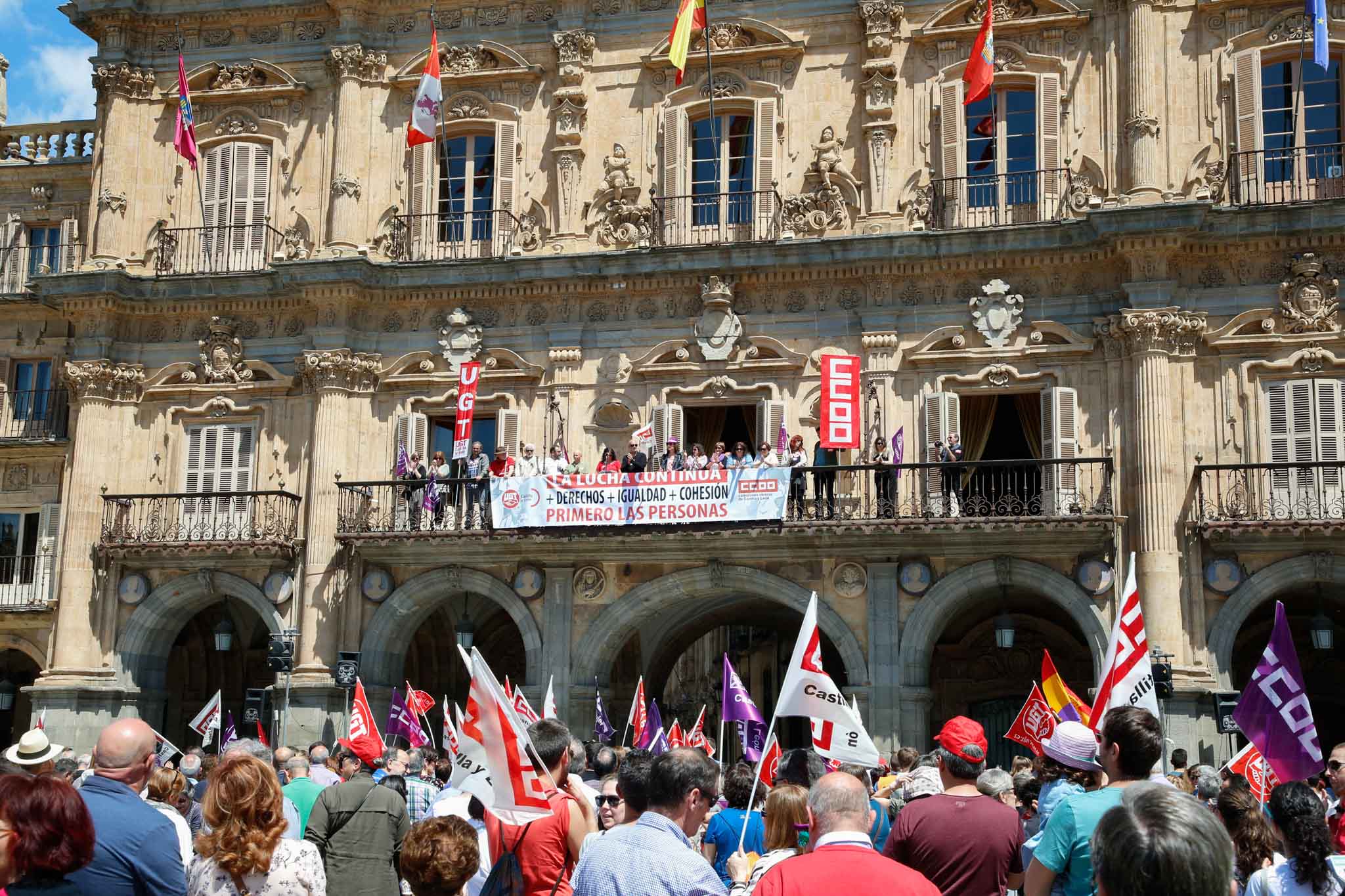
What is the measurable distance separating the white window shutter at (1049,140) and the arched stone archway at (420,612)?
36.6ft

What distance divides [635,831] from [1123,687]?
6.85 m

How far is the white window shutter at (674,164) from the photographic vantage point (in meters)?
26.8

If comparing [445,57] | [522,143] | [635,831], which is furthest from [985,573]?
[635,831]

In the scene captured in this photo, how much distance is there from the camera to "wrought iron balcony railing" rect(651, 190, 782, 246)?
26.4 meters

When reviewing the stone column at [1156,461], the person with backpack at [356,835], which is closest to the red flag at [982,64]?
the stone column at [1156,461]

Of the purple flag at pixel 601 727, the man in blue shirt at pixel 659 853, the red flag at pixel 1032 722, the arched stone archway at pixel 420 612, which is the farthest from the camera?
the arched stone archway at pixel 420 612

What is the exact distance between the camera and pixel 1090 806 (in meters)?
6.38

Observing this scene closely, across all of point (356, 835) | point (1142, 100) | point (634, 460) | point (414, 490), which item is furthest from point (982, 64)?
point (356, 835)

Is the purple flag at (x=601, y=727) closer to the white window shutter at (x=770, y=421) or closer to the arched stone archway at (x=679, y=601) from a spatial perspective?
the arched stone archway at (x=679, y=601)

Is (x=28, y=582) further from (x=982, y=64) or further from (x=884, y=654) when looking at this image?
(x=982, y=64)

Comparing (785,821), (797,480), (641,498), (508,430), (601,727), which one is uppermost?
(508,430)

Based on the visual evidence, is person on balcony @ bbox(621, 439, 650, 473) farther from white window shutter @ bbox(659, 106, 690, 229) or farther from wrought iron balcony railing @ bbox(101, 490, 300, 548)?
wrought iron balcony railing @ bbox(101, 490, 300, 548)

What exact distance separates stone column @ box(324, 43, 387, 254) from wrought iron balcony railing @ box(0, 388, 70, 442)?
6755mm

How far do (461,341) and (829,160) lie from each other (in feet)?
24.0
